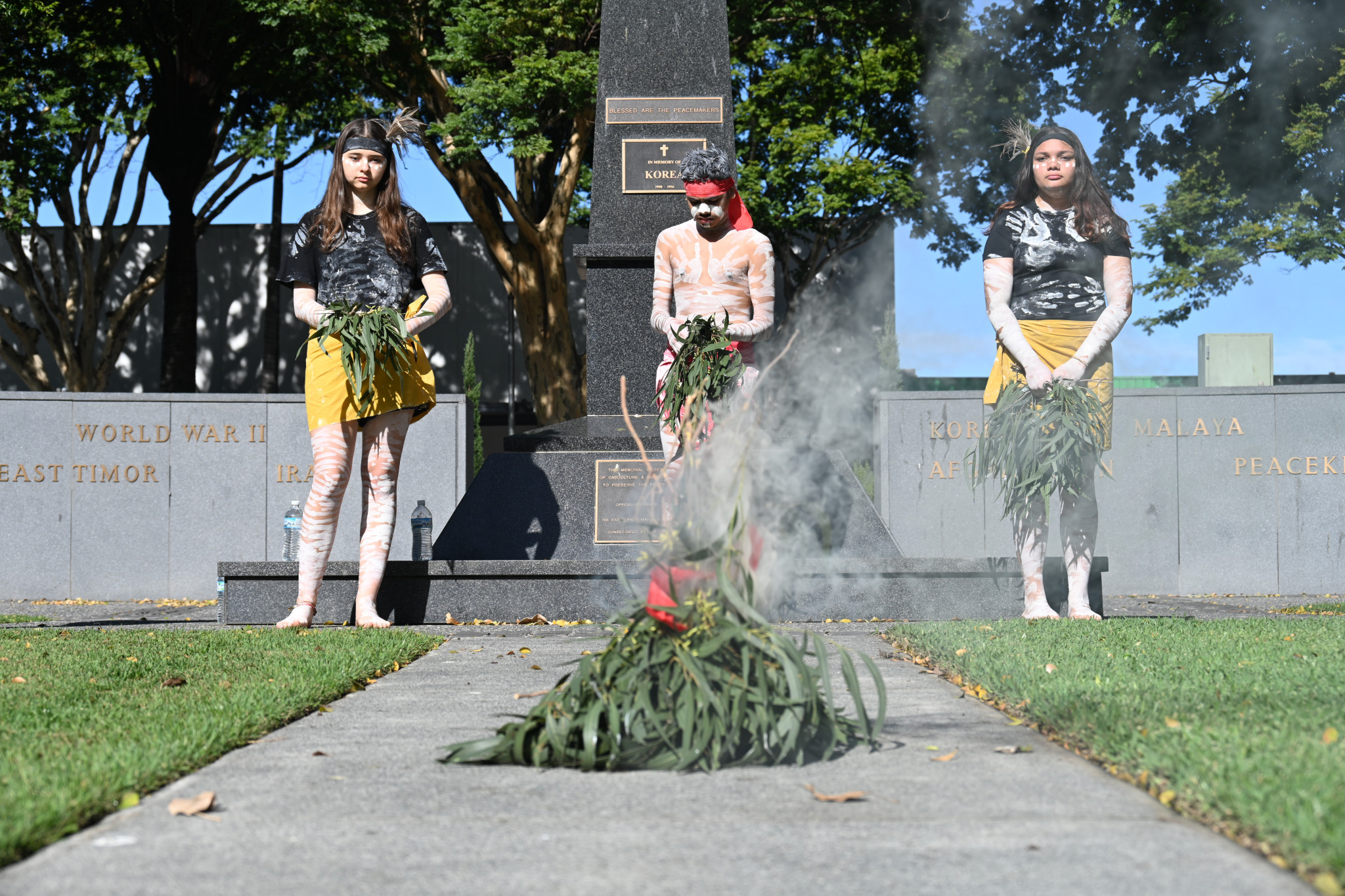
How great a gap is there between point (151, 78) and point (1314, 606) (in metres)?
20.9

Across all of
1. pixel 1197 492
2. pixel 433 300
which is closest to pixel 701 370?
pixel 433 300

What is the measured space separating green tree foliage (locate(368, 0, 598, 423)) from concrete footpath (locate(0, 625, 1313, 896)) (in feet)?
52.6

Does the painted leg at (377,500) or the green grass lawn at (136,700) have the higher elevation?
the painted leg at (377,500)

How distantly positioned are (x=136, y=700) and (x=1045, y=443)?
13.9 feet

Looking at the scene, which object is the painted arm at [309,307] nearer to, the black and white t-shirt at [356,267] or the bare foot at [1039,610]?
the black and white t-shirt at [356,267]

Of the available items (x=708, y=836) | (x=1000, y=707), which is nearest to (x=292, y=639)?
(x=1000, y=707)

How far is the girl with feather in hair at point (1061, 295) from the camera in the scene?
623 cm

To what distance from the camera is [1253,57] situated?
53.1 ft

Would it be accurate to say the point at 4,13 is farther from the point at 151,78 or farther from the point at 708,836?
the point at 708,836

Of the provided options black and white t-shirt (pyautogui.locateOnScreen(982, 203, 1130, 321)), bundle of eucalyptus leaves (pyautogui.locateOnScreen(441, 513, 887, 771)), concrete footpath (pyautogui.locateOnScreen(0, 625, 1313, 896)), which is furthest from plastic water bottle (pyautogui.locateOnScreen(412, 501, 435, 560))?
bundle of eucalyptus leaves (pyautogui.locateOnScreen(441, 513, 887, 771))

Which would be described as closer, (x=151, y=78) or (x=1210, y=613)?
(x=1210, y=613)

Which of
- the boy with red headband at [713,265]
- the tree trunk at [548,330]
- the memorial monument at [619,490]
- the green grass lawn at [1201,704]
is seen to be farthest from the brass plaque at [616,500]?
the tree trunk at [548,330]

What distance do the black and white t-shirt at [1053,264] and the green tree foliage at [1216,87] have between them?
11.2 meters

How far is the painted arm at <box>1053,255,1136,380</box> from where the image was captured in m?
6.14
